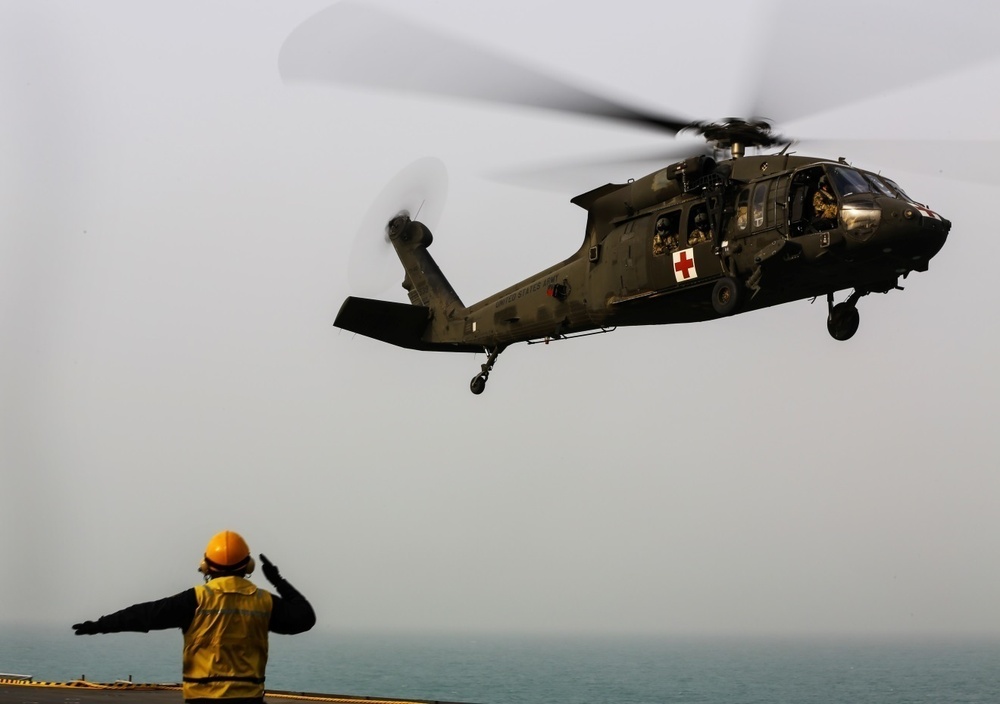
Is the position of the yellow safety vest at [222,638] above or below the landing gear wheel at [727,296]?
below

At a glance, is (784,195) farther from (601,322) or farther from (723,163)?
(601,322)

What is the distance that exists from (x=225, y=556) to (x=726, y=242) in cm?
1192

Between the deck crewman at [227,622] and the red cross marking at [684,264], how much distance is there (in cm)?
1196

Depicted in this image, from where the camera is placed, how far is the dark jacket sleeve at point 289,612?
5348mm

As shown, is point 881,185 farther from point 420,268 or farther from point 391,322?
point 420,268

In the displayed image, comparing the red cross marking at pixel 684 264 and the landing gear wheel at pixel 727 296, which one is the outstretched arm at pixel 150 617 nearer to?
the landing gear wheel at pixel 727 296

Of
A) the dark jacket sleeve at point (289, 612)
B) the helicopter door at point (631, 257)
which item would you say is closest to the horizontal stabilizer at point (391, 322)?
the helicopter door at point (631, 257)

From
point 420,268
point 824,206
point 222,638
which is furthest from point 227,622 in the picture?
point 420,268

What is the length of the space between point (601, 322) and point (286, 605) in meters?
13.5

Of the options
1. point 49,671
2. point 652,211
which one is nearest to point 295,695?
point 652,211

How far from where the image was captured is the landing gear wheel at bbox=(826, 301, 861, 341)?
16172 mm

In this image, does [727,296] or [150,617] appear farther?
[727,296]

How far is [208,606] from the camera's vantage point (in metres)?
5.24

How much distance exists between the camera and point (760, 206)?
15.7 metres
